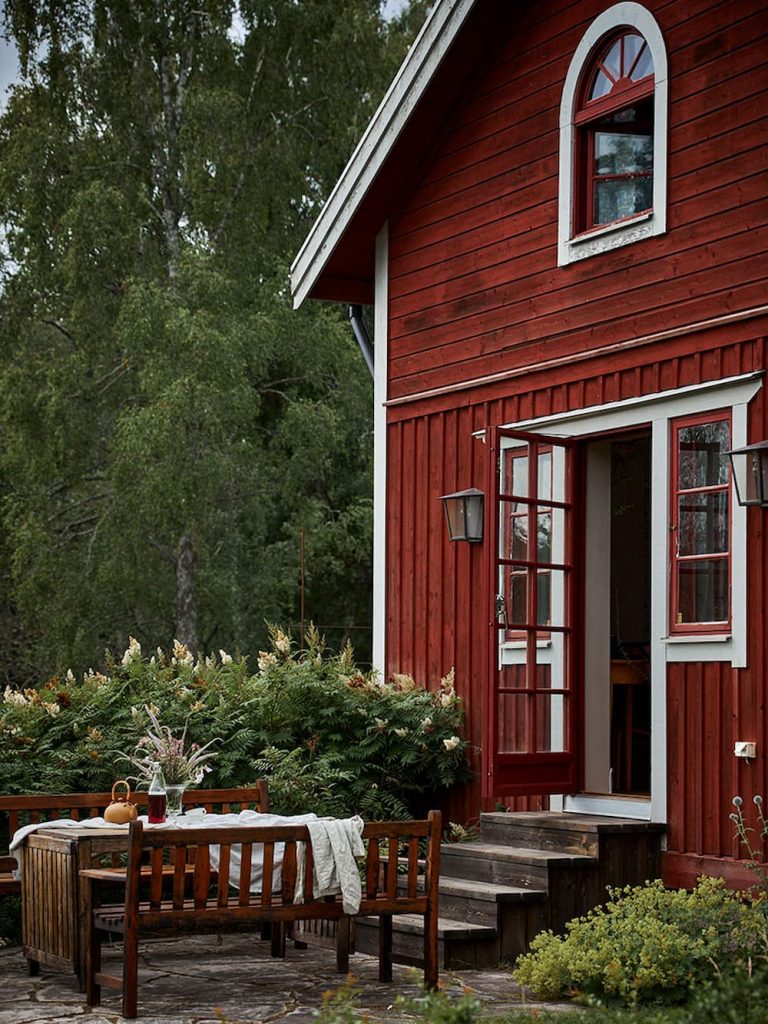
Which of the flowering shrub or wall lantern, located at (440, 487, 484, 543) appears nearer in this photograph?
the flowering shrub

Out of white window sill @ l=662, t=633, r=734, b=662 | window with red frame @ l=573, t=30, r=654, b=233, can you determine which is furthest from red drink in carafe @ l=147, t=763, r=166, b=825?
window with red frame @ l=573, t=30, r=654, b=233

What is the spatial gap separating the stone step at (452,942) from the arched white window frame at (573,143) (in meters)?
4.15

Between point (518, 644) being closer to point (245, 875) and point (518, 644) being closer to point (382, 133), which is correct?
point (245, 875)

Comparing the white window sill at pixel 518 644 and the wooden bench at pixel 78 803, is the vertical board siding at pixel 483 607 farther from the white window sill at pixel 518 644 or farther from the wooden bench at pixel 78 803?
the wooden bench at pixel 78 803

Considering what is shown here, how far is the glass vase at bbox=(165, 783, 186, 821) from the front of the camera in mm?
8148

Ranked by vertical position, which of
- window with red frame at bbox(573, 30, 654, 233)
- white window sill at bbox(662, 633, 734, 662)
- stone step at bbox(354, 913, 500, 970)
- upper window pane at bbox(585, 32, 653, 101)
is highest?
upper window pane at bbox(585, 32, 653, 101)

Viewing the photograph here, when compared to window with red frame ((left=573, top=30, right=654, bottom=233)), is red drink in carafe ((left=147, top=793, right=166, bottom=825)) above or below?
below

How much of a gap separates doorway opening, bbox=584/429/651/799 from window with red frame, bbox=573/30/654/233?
1491 millimetres

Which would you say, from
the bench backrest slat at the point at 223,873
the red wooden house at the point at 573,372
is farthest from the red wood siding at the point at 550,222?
the bench backrest slat at the point at 223,873

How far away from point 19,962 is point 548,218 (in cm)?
557

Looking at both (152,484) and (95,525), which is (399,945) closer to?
(152,484)

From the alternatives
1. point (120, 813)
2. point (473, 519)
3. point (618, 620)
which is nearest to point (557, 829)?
point (473, 519)

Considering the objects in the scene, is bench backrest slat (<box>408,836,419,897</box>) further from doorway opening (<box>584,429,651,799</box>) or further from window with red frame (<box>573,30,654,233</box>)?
window with red frame (<box>573,30,654,233</box>)

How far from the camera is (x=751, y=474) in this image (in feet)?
28.3
